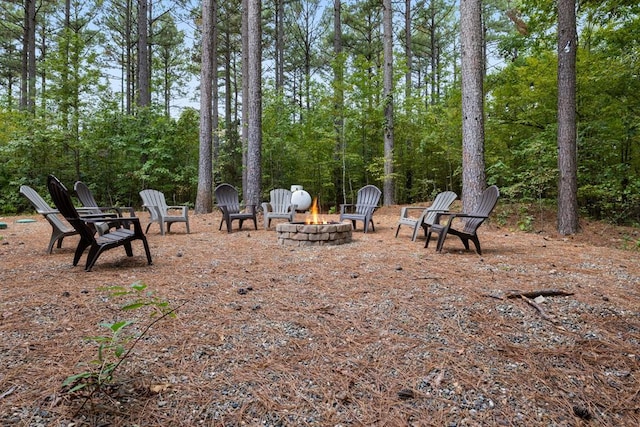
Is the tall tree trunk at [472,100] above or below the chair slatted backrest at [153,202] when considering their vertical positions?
above

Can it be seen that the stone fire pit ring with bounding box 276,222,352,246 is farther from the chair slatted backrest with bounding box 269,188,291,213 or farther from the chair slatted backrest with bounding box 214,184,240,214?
the chair slatted backrest with bounding box 214,184,240,214

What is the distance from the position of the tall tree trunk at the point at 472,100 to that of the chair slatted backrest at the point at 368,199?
152 centimetres

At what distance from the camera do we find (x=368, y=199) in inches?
249

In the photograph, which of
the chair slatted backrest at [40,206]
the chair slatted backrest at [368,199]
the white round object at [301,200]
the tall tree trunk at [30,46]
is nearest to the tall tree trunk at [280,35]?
the white round object at [301,200]

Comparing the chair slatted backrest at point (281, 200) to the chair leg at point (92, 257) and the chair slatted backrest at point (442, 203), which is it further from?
the chair leg at point (92, 257)

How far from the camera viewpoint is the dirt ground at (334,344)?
1368 mm

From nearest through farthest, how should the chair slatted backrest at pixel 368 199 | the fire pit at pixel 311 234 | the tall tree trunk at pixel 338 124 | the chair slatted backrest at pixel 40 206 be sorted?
the chair slatted backrest at pixel 40 206, the fire pit at pixel 311 234, the chair slatted backrest at pixel 368 199, the tall tree trunk at pixel 338 124

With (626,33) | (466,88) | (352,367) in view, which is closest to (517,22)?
(626,33)

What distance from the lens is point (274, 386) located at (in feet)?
5.00

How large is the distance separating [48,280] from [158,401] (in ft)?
7.53

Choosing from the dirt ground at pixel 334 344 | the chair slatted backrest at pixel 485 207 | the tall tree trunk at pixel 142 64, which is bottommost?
the dirt ground at pixel 334 344

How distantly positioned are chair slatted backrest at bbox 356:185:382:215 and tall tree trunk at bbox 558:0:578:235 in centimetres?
307

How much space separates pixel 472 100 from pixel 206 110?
6.27 meters

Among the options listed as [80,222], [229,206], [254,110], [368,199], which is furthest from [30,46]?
[368,199]
